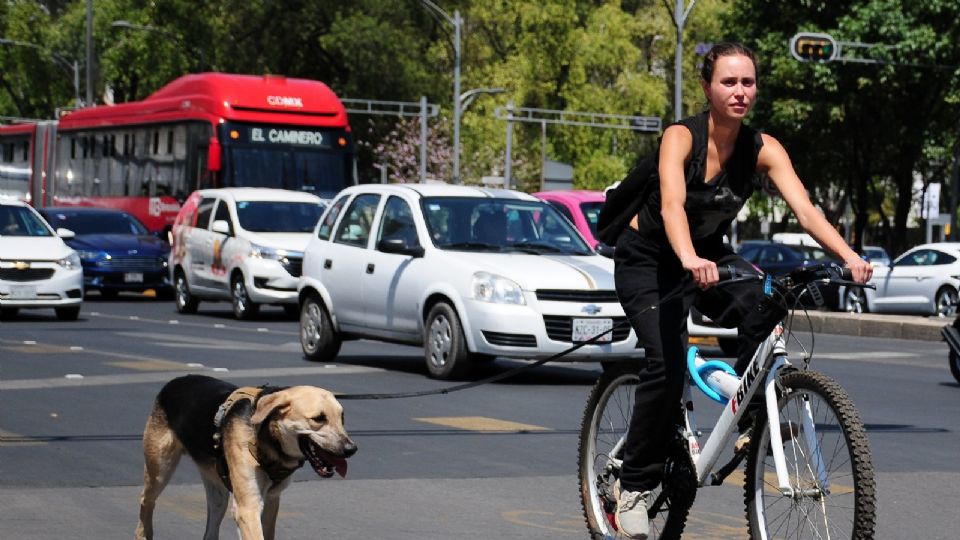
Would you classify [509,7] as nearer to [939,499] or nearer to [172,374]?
[172,374]

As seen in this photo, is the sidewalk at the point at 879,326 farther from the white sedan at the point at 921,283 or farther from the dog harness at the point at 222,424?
the dog harness at the point at 222,424

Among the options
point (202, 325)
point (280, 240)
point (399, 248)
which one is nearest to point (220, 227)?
point (280, 240)

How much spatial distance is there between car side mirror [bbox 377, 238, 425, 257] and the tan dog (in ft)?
29.2

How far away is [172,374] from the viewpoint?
15.2 metres

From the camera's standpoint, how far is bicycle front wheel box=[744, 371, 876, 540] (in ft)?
18.3

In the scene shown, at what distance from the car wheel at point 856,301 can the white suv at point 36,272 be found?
51.0ft

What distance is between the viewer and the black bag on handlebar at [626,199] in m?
6.49

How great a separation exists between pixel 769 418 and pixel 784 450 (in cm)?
11

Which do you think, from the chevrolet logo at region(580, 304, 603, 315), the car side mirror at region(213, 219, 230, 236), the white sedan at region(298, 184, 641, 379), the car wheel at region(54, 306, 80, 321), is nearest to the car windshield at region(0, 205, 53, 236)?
the car wheel at region(54, 306, 80, 321)

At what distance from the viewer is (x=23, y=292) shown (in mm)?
23047

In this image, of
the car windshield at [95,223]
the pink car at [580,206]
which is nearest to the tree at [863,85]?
the car windshield at [95,223]

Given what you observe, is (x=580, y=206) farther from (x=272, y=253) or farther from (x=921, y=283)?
(x=921, y=283)

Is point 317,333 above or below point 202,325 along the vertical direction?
above

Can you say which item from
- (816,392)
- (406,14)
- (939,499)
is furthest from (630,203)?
(406,14)
